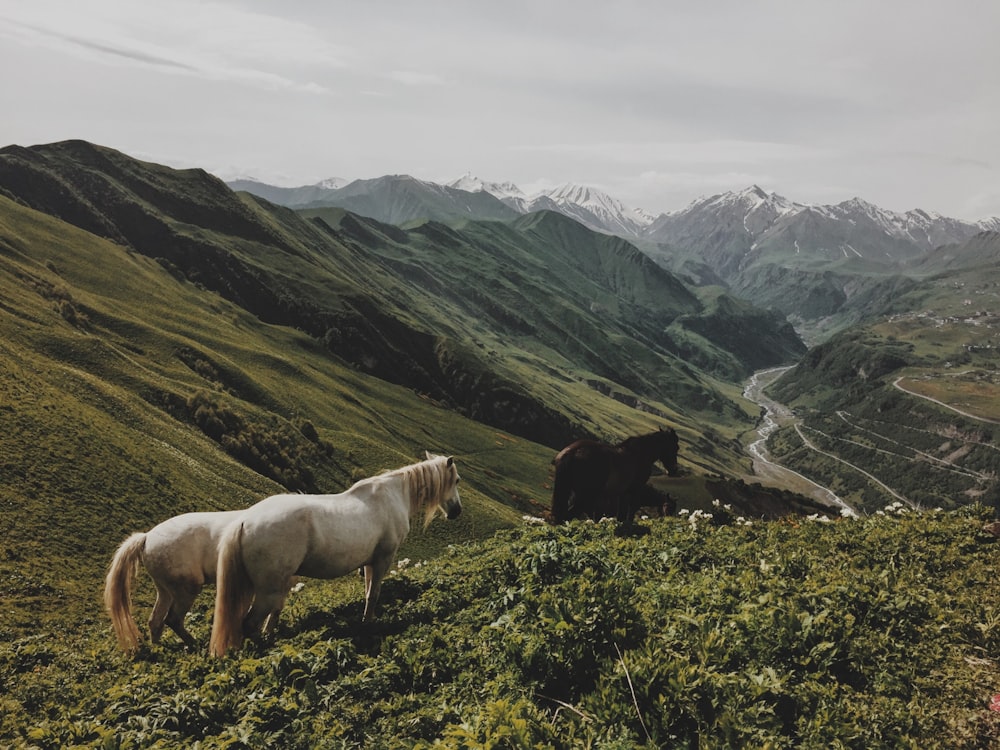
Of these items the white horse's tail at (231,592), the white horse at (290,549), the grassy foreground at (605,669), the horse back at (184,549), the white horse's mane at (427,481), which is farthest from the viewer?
the white horse's mane at (427,481)

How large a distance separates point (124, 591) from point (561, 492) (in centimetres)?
1587

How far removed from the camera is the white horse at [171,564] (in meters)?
14.1

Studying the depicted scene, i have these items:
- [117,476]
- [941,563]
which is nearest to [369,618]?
[941,563]

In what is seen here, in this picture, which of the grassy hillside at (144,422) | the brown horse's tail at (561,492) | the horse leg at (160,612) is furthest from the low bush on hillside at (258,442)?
the horse leg at (160,612)

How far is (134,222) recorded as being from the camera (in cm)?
17088

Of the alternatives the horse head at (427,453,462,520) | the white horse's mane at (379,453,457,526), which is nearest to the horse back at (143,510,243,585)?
the white horse's mane at (379,453,457,526)

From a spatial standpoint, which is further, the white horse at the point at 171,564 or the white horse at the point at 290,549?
the white horse at the point at 171,564

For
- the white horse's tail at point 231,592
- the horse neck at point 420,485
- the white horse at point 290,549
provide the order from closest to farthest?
1. the white horse's tail at point 231,592
2. the white horse at point 290,549
3. the horse neck at point 420,485

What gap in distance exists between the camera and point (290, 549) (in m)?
12.8

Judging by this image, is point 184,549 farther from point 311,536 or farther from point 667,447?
point 667,447

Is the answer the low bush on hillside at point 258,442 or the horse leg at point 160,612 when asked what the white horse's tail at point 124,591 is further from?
the low bush on hillside at point 258,442

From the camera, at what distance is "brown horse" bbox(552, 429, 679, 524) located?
77.1ft

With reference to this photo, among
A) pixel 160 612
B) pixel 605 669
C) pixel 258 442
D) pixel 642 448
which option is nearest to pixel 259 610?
pixel 160 612

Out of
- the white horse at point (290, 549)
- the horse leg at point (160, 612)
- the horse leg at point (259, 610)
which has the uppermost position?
the white horse at point (290, 549)
